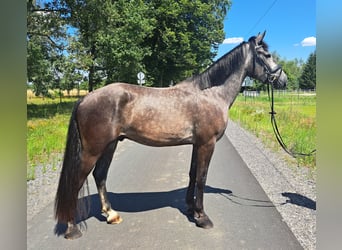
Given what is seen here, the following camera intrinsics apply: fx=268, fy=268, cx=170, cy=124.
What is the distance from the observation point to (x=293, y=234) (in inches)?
115

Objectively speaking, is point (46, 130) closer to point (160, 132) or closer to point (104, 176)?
point (104, 176)

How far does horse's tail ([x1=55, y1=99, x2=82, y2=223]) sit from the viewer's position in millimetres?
2953

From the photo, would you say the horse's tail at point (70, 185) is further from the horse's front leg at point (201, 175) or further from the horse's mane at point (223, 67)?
the horse's mane at point (223, 67)

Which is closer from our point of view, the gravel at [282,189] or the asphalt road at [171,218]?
the asphalt road at [171,218]

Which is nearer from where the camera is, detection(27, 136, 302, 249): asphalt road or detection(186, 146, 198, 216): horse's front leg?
detection(27, 136, 302, 249): asphalt road

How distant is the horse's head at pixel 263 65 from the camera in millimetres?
3521

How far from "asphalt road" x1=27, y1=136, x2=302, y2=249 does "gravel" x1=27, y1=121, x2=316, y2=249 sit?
0.13 m

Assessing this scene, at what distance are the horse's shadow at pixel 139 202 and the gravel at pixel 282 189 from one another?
0.65 m

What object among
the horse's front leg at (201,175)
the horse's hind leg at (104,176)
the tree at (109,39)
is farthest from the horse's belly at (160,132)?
the tree at (109,39)

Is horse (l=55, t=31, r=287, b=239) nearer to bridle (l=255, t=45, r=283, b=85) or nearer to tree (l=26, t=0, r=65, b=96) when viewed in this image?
bridle (l=255, t=45, r=283, b=85)

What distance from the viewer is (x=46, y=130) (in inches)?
198

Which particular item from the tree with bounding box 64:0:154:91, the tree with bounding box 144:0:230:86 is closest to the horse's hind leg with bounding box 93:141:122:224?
the tree with bounding box 64:0:154:91
